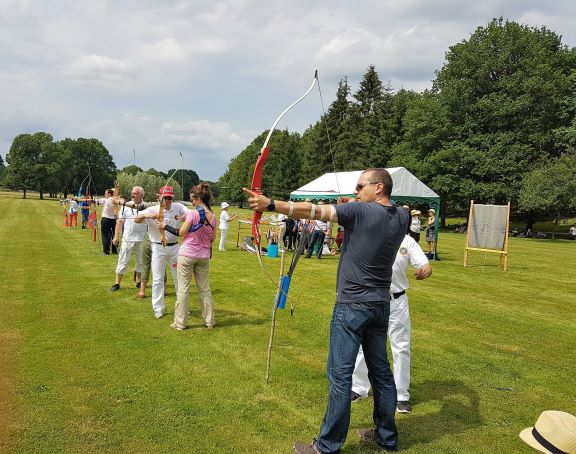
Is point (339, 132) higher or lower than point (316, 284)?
higher

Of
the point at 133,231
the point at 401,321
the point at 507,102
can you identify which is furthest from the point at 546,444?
the point at 507,102

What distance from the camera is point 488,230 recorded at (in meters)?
16.8

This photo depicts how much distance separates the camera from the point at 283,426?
423 cm

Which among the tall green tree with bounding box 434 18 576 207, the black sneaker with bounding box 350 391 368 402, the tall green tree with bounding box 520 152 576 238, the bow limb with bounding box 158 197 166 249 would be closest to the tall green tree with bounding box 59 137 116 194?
the tall green tree with bounding box 434 18 576 207

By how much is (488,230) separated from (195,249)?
13.3 meters

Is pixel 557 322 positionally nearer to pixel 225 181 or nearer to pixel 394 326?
pixel 394 326

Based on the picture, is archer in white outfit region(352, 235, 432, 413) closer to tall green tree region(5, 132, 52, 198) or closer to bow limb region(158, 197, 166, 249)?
bow limb region(158, 197, 166, 249)


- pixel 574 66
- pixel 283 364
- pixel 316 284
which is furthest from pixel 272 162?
pixel 283 364

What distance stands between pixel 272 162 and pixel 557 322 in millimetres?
56806

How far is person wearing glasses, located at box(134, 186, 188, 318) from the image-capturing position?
24.4ft

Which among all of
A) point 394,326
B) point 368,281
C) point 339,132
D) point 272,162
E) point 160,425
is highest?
point 339,132

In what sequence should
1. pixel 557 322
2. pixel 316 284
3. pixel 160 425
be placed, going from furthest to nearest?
pixel 316 284
pixel 557 322
pixel 160 425

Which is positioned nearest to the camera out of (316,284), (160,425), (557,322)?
(160,425)

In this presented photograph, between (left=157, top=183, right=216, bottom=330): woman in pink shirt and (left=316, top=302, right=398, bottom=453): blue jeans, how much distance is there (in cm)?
373
